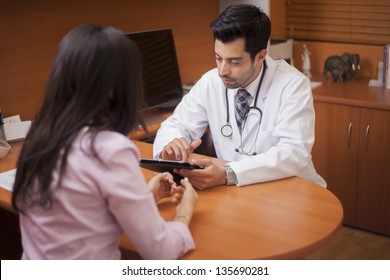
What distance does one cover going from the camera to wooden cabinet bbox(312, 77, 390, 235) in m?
3.14

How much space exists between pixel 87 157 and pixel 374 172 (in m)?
2.28

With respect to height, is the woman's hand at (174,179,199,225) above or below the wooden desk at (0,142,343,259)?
above

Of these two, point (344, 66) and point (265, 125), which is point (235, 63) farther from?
point (344, 66)

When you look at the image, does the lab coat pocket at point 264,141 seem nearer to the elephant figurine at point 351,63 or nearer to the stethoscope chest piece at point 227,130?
the stethoscope chest piece at point 227,130

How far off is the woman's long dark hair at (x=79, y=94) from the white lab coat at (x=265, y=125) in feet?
2.52

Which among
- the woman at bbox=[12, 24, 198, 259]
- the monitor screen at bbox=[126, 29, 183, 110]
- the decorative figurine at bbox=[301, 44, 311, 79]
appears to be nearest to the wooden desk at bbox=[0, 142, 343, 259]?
the woman at bbox=[12, 24, 198, 259]

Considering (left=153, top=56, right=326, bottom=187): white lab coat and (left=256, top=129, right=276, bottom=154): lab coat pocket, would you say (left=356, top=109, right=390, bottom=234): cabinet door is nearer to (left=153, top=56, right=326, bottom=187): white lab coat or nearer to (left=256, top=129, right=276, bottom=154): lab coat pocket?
(left=153, top=56, right=326, bottom=187): white lab coat

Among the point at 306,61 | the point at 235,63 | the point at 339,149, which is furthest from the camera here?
the point at 306,61

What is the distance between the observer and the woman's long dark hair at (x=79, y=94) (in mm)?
1289

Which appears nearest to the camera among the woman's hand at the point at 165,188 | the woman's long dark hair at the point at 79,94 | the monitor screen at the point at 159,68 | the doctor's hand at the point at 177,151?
the woman's long dark hair at the point at 79,94

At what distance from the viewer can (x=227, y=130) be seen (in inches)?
96.6

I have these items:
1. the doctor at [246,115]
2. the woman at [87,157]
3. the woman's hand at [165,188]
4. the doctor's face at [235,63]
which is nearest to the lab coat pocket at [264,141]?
the doctor at [246,115]

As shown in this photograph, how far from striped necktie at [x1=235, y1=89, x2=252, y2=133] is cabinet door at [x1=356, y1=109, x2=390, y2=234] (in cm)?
102

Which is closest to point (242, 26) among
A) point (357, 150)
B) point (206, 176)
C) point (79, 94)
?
point (206, 176)
